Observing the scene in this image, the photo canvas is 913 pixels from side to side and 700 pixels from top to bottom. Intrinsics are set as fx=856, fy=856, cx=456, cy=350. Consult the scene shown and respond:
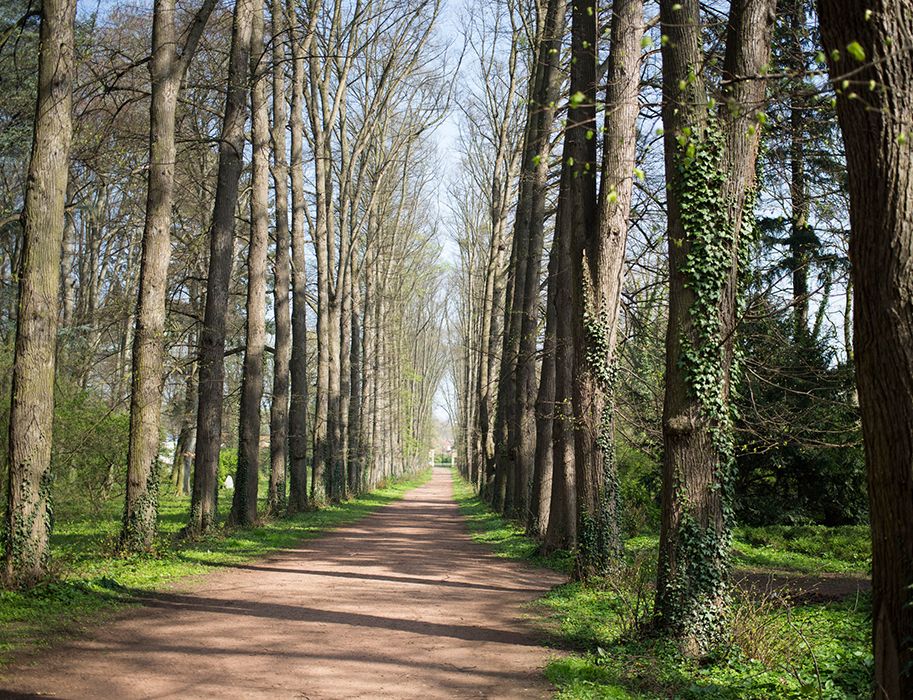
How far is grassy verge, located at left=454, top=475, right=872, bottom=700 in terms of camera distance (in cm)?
661

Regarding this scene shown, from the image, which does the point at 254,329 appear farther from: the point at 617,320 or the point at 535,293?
the point at 617,320

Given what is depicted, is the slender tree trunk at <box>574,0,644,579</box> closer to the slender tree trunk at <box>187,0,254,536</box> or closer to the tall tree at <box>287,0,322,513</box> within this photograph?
the slender tree trunk at <box>187,0,254,536</box>

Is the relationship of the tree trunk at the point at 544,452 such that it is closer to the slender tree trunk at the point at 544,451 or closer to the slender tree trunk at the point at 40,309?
the slender tree trunk at the point at 544,451

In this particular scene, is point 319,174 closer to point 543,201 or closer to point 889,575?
point 543,201

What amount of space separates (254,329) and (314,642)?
41.0ft

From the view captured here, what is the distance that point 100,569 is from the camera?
10969mm

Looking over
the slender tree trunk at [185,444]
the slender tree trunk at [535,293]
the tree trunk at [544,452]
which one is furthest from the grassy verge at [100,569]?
the slender tree trunk at [185,444]

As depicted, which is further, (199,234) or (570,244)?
(199,234)

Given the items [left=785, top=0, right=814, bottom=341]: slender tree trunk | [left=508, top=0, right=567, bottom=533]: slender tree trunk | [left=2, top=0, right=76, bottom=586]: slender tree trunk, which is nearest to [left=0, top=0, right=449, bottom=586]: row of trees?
[left=2, top=0, right=76, bottom=586]: slender tree trunk

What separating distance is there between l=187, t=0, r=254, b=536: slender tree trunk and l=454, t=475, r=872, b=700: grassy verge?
9161mm

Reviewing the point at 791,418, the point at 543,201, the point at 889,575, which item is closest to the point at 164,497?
the point at 543,201

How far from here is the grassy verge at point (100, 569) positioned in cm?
788

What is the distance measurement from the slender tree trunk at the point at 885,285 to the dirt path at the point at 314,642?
3.09 m

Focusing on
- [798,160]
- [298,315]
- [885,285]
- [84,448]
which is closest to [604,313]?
[798,160]
